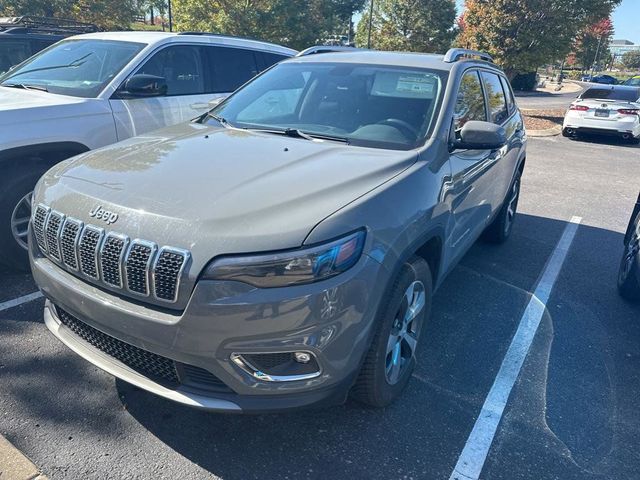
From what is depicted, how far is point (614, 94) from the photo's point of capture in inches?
551

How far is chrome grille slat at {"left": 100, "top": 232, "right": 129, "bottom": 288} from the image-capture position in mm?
2135

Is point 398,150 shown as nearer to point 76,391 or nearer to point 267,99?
point 267,99

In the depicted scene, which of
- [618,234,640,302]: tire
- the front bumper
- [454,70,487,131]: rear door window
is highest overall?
[454,70,487,131]: rear door window

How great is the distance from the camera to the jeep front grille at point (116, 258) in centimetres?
205

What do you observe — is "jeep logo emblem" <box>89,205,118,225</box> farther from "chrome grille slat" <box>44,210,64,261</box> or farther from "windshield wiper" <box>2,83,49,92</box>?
"windshield wiper" <box>2,83,49,92</box>

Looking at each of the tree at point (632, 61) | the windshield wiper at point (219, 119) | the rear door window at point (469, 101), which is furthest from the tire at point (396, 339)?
the tree at point (632, 61)

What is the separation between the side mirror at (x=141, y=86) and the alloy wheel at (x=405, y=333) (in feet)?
10.4

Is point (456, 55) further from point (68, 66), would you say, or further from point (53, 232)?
point (68, 66)

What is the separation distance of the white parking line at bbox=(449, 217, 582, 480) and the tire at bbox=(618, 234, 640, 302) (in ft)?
1.80

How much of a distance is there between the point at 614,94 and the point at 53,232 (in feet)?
50.3

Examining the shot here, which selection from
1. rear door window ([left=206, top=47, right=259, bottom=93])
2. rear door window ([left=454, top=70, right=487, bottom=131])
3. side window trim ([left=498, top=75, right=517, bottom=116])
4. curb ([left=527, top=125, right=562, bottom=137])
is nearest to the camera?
rear door window ([left=454, top=70, right=487, bottom=131])

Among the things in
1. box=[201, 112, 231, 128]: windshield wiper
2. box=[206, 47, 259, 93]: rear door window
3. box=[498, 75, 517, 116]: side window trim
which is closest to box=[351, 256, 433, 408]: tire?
Result: box=[201, 112, 231, 128]: windshield wiper

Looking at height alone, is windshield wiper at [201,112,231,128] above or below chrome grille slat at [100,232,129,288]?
above


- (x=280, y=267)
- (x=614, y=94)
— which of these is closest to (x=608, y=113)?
(x=614, y=94)
